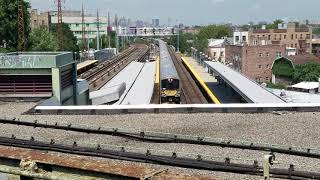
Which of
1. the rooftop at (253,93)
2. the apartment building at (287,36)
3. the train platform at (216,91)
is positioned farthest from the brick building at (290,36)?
the rooftop at (253,93)

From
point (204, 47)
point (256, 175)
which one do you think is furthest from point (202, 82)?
A: point (204, 47)

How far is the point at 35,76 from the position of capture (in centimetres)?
2525

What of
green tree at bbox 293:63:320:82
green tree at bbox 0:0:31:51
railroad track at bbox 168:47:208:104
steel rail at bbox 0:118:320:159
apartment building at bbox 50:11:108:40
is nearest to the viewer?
steel rail at bbox 0:118:320:159

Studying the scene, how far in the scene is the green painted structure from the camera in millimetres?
24281

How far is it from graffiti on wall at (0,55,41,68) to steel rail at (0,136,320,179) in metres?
12.9

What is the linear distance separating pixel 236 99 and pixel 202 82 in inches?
373

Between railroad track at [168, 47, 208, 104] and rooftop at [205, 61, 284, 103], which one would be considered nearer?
rooftop at [205, 61, 284, 103]

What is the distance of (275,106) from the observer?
19188 mm

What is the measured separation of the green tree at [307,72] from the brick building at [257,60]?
8.62 m

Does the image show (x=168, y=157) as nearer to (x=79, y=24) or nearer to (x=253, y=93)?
(x=253, y=93)

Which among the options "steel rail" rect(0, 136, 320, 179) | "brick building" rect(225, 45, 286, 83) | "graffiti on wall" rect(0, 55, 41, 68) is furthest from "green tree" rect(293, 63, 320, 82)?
"steel rail" rect(0, 136, 320, 179)

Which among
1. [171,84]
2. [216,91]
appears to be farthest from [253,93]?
[216,91]

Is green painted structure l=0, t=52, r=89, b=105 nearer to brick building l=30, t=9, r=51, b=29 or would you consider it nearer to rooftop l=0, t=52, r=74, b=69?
rooftop l=0, t=52, r=74, b=69

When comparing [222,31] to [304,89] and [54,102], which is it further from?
[54,102]
